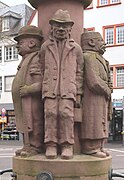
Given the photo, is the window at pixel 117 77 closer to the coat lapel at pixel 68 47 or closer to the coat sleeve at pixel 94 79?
the coat sleeve at pixel 94 79

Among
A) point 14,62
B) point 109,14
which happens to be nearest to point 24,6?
point 14,62

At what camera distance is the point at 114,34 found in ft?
102

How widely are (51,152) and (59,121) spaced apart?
1.36 feet

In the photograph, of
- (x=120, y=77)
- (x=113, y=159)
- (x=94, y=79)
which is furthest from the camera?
(x=120, y=77)

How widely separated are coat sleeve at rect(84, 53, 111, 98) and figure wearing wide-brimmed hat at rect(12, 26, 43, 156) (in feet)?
2.18

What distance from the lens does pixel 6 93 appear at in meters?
38.0

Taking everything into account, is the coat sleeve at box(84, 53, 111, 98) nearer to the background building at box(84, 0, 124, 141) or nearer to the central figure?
the central figure

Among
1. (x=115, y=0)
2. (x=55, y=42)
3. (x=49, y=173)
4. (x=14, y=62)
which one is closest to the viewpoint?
(x=49, y=173)

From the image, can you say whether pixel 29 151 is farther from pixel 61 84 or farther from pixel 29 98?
pixel 61 84

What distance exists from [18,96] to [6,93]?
107 ft

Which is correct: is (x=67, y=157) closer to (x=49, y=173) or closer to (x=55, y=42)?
(x=49, y=173)

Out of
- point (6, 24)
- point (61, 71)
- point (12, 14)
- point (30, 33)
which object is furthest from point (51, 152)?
point (6, 24)

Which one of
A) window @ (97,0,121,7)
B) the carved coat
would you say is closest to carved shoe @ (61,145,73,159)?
the carved coat

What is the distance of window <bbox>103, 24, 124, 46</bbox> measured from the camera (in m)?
30.8
